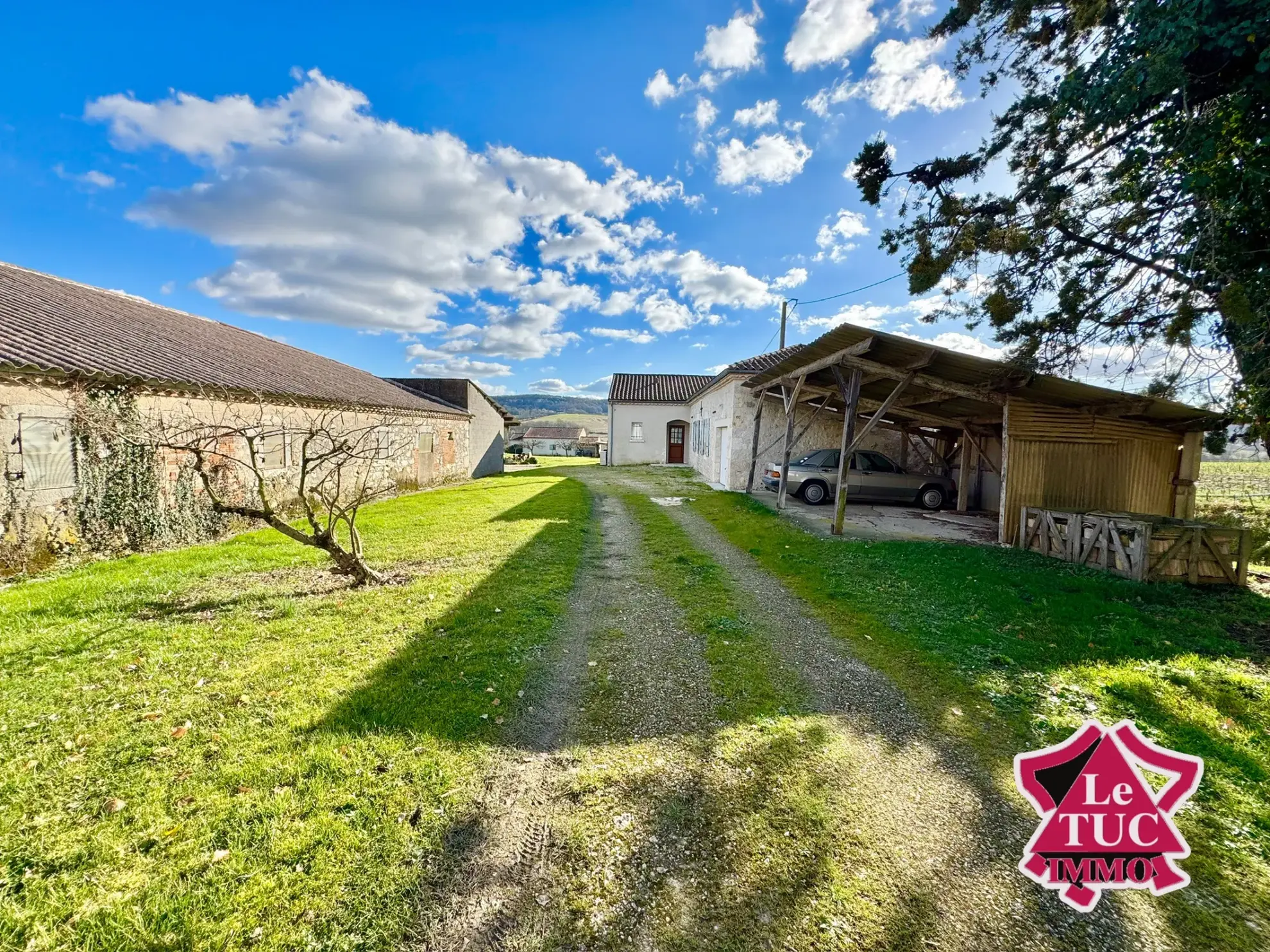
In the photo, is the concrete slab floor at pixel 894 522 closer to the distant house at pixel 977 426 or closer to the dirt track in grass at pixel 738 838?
the distant house at pixel 977 426

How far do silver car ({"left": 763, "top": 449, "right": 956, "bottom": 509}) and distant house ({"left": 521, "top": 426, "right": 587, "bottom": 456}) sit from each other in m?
42.3

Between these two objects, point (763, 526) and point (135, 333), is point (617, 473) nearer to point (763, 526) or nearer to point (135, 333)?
point (763, 526)

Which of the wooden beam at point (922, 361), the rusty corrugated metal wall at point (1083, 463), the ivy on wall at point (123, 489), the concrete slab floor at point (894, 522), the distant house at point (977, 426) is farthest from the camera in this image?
the concrete slab floor at point (894, 522)

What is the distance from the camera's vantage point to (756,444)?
14898 mm

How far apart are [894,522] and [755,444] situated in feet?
16.0

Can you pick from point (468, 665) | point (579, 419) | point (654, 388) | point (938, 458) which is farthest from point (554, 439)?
point (579, 419)

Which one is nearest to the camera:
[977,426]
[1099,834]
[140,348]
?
[1099,834]

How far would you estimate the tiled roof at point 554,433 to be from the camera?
66.4 metres

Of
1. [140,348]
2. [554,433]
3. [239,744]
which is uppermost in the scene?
[554,433]

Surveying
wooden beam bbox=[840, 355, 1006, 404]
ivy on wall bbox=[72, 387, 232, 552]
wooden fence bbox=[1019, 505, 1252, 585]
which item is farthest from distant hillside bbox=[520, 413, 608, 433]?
wooden fence bbox=[1019, 505, 1252, 585]

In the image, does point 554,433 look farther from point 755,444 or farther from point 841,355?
point 841,355

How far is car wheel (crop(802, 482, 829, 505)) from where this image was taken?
1295 cm

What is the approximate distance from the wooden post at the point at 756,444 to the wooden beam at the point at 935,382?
4.94 meters

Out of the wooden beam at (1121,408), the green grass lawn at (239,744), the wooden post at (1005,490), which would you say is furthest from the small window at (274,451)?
the wooden beam at (1121,408)
